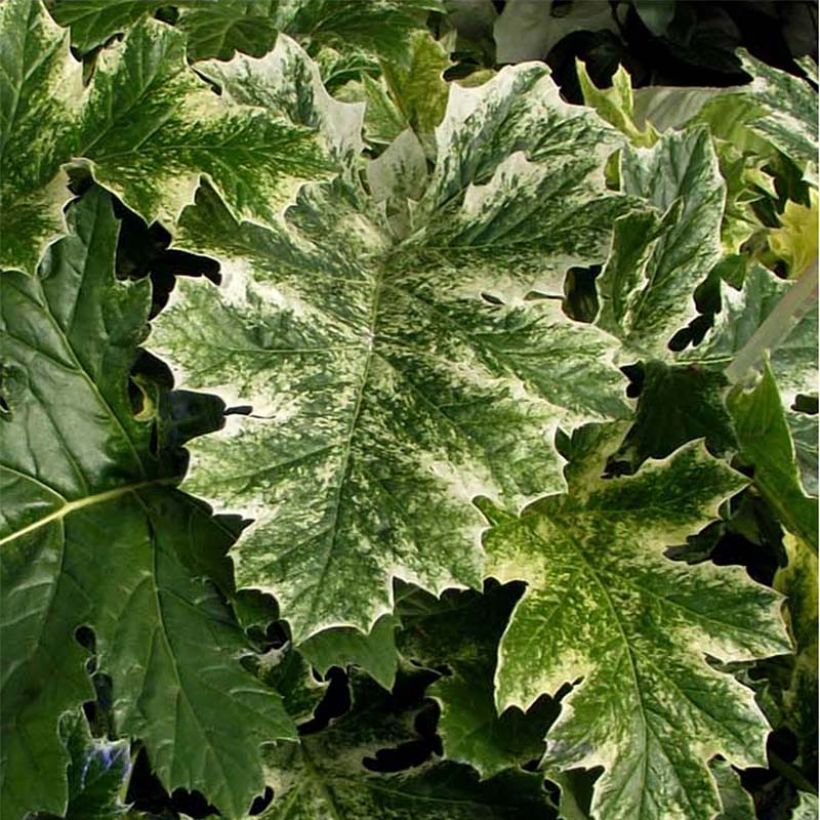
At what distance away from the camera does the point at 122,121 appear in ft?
2.55

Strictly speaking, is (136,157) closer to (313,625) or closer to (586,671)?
(313,625)

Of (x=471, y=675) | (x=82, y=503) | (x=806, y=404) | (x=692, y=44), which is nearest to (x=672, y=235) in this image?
(x=806, y=404)

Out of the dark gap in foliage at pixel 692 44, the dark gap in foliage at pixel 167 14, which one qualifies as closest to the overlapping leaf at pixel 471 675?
the dark gap in foliage at pixel 167 14

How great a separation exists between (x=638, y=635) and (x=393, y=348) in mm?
233

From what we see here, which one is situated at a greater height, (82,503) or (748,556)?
(82,503)

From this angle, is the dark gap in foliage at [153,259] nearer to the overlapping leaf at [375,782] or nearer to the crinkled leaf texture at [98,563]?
the crinkled leaf texture at [98,563]

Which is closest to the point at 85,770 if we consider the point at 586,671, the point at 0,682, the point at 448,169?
the point at 0,682

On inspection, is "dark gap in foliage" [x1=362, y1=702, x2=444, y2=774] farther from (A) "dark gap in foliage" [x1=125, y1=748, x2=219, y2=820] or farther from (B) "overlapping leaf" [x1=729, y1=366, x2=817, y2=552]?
(B) "overlapping leaf" [x1=729, y1=366, x2=817, y2=552]

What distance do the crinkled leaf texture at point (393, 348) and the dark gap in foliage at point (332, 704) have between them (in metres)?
0.24

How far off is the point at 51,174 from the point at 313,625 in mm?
331

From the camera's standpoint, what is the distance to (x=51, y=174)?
2.52 feet

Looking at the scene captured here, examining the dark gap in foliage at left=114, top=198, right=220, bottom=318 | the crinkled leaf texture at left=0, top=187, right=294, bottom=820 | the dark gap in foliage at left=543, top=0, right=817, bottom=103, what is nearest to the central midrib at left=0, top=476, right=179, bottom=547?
the crinkled leaf texture at left=0, top=187, right=294, bottom=820

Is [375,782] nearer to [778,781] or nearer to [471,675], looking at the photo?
[471,675]

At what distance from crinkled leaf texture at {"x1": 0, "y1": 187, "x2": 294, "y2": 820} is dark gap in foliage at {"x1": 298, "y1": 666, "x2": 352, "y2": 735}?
18cm
